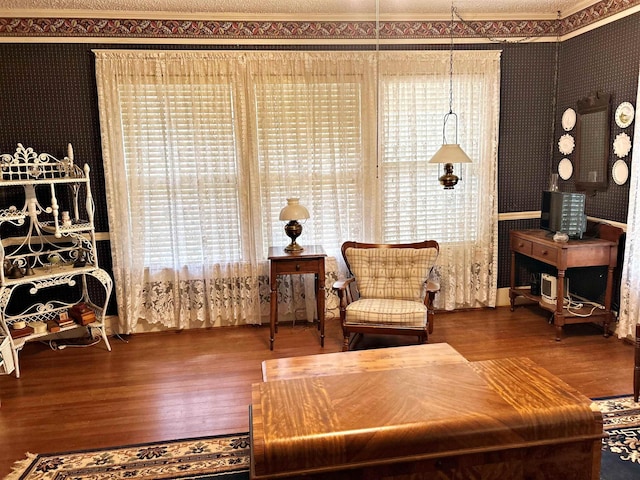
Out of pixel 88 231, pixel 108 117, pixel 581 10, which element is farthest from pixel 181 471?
pixel 581 10

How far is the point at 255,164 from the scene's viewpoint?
460cm

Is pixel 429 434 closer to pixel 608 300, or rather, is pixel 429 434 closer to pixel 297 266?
pixel 297 266

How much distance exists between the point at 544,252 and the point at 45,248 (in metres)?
4.47

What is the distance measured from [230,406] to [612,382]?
264cm

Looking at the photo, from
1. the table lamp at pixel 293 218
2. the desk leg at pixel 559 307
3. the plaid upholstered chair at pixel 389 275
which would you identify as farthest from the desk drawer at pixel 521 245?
the table lamp at pixel 293 218

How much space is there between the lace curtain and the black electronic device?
0.62 meters

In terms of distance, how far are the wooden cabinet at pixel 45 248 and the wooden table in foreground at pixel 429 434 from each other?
9.21ft

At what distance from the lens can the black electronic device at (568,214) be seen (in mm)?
4262

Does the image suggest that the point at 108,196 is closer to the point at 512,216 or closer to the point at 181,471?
the point at 181,471

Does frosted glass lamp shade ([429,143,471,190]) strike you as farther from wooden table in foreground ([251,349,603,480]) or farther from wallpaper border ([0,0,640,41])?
wooden table in foreground ([251,349,603,480])

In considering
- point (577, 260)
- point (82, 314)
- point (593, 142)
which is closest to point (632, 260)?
point (577, 260)

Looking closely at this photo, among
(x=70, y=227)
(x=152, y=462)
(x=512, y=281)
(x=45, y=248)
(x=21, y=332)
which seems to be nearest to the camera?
(x=152, y=462)

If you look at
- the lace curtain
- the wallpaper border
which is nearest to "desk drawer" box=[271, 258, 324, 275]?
the lace curtain

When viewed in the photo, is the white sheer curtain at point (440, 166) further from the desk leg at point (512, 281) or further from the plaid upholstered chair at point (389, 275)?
the plaid upholstered chair at point (389, 275)
